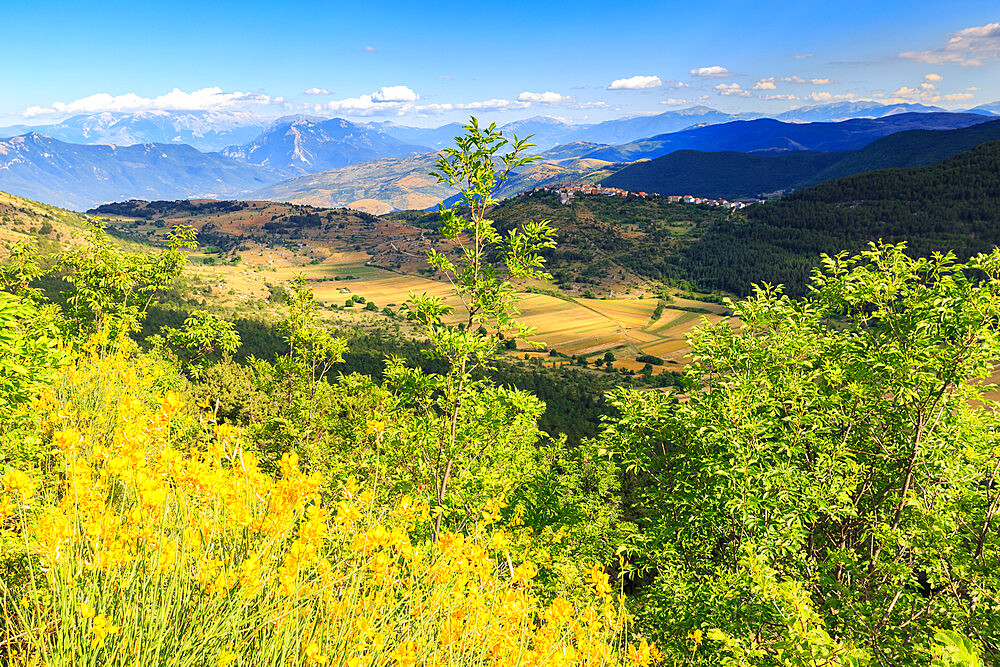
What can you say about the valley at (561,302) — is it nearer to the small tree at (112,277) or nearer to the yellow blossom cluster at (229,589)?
the small tree at (112,277)

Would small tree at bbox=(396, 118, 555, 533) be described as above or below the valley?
above

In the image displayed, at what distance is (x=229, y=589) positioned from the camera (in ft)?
9.66

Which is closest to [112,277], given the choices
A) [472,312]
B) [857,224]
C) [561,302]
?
[472,312]

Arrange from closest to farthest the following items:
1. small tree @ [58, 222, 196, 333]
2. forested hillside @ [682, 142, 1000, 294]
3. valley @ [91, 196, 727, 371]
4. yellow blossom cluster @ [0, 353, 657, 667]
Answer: yellow blossom cluster @ [0, 353, 657, 667] < small tree @ [58, 222, 196, 333] < valley @ [91, 196, 727, 371] < forested hillside @ [682, 142, 1000, 294]

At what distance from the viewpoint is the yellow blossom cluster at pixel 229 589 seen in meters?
2.62

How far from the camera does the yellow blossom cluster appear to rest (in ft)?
8.61

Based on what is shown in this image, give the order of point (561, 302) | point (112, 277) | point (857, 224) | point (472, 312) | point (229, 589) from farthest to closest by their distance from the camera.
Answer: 1. point (857, 224)
2. point (561, 302)
3. point (112, 277)
4. point (472, 312)
5. point (229, 589)

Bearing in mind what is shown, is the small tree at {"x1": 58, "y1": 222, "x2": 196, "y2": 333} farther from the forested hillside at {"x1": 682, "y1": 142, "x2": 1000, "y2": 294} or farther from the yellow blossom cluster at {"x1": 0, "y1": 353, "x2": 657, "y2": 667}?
the forested hillside at {"x1": 682, "y1": 142, "x2": 1000, "y2": 294}

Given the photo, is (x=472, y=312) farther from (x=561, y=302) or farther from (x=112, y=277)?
(x=561, y=302)

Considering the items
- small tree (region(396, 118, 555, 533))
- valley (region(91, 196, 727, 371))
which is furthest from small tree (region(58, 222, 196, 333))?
valley (region(91, 196, 727, 371))

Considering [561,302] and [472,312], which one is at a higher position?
[472,312]

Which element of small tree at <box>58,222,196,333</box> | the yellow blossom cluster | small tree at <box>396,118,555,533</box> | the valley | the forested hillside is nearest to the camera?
the yellow blossom cluster

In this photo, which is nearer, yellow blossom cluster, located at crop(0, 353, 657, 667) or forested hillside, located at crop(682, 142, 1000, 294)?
yellow blossom cluster, located at crop(0, 353, 657, 667)

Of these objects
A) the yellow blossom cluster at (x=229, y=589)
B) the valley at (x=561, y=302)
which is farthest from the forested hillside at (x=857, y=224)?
the yellow blossom cluster at (x=229, y=589)
